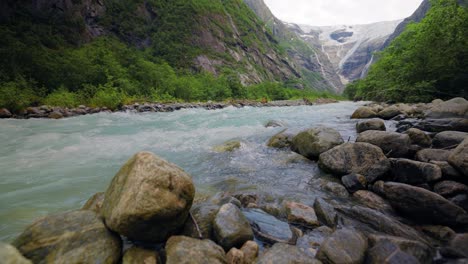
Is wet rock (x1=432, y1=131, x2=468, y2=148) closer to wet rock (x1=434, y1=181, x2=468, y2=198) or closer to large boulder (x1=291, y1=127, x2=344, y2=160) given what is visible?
wet rock (x1=434, y1=181, x2=468, y2=198)

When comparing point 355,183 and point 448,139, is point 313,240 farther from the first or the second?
point 448,139

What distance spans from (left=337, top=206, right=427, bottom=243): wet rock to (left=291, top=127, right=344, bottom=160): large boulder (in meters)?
2.45

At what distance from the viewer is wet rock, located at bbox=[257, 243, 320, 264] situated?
2182 millimetres

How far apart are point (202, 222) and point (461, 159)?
4184mm

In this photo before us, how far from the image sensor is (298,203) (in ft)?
11.8

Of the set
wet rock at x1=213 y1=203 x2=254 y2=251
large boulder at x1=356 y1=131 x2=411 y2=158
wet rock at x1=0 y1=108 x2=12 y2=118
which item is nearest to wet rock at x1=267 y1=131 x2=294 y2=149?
large boulder at x1=356 y1=131 x2=411 y2=158

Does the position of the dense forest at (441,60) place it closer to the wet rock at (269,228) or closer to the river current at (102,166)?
the river current at (102,166)

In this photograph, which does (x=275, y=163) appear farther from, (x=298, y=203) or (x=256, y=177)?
(x=298, y=203)

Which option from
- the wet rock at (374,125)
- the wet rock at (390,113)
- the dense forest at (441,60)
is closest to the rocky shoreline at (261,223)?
the wet rock at (374,125)

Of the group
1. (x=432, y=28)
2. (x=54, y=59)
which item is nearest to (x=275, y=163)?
(x=432, y=28)

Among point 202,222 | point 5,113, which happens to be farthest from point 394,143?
point 5,113

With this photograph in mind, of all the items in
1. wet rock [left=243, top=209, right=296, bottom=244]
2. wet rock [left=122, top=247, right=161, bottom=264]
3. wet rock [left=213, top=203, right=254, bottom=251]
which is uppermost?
wet rock [left=122, top=247, right=161, bottom=264]

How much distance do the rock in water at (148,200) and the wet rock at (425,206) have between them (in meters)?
3.17

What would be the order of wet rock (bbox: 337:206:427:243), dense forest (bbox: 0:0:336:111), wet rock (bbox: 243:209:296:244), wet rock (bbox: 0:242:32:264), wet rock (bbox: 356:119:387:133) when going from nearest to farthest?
wet rock (bbox: 0:242:32:264), wet rock (bbox: 243:209:296:244), wet rock (bbox: 337:206:427:243), wet rock (bbox: 356:119:387:133), dense forest (bbox: 0:0:336:111)
